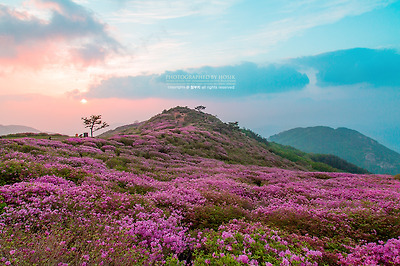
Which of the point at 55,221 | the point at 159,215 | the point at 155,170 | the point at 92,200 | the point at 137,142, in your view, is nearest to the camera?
the point at 55,221

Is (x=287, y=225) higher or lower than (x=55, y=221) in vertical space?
lower

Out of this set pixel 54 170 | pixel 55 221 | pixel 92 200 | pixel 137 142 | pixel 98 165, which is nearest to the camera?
pixel 55 221

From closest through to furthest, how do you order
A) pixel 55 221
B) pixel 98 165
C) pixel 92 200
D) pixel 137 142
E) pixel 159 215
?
pixel 55 221, pixel 159 215, pixel 92 200, pixel 98 165, pixel 137 142

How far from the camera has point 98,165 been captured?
15.1 metres

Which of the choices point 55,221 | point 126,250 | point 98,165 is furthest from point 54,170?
point 126,250

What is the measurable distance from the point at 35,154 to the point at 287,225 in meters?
16.6

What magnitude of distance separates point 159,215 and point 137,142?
22.0m

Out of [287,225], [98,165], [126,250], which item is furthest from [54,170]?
[287,225]

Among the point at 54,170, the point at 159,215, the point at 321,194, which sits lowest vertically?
the point at 321,194

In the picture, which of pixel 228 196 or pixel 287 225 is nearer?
pixel 287 225

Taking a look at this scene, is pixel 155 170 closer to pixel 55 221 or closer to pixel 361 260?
pixel 55 221

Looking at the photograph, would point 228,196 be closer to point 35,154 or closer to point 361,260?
point 361,260

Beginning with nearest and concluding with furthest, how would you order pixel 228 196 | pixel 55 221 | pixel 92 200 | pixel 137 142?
pixel 55 221 → pixel 92 200 → pixel 228 196 → pixel 137 142

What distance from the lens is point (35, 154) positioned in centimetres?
1520
